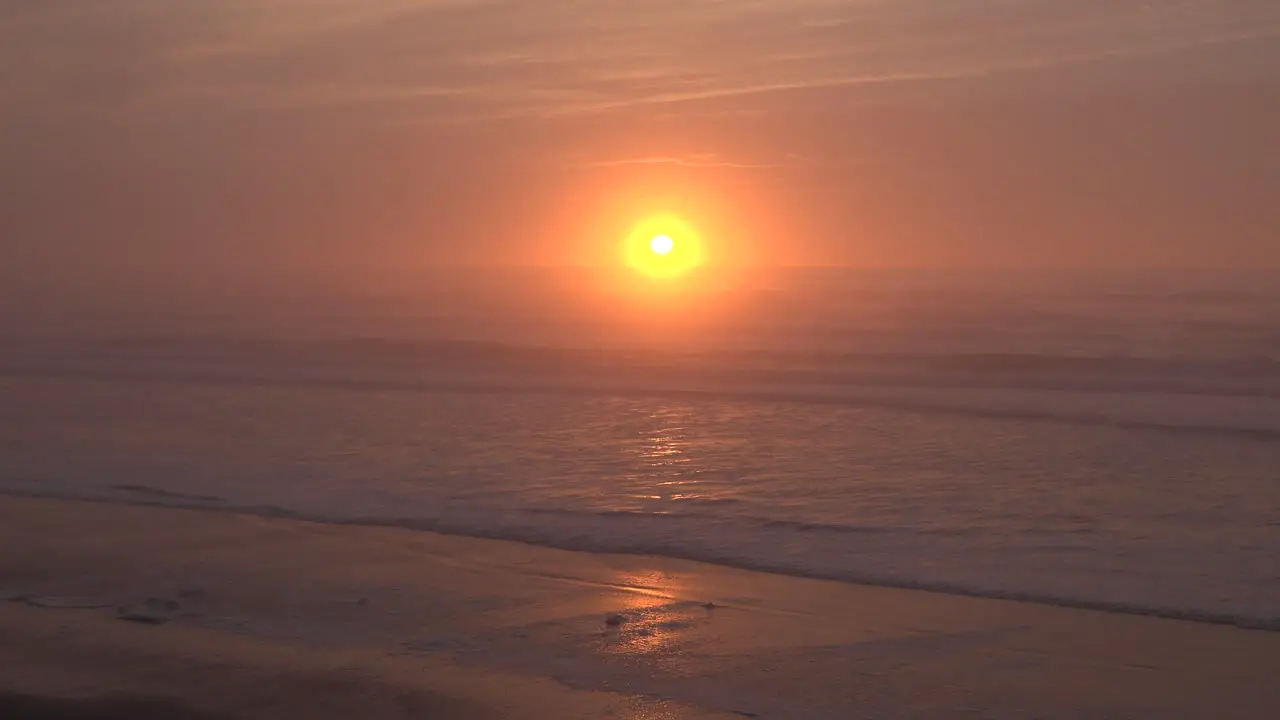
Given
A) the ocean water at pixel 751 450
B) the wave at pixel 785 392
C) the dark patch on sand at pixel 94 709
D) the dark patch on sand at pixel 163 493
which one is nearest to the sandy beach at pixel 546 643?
the dark patch on sand at pixel 94 709

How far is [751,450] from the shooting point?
14.3 m

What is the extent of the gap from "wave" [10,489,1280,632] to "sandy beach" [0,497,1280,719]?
0.18 metres

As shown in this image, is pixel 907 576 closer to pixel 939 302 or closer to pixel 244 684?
pixel 244 684

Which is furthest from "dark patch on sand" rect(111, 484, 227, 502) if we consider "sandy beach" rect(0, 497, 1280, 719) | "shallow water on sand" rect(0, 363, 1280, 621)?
"sandy beach" rect(0, 497, 1280, 719)

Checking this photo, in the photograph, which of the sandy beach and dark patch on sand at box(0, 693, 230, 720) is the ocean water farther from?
dark patch on sand at box(0, 693, 230, 720)

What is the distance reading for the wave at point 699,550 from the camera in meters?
7.89

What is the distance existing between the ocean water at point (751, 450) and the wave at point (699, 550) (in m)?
0.03

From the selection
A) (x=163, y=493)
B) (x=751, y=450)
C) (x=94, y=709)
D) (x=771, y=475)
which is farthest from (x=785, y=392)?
(x=94, y=709)

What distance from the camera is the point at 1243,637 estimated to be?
7.33 meters

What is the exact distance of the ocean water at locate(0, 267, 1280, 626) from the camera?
9.52m

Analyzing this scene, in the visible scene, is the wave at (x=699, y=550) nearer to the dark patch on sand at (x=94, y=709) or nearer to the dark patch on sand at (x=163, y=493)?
the dark patch on sand at (x=163, y=493)

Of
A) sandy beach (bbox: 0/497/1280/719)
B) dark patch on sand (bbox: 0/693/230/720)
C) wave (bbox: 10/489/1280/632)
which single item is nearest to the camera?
dark patch on sand (bbox: 0/693/230/720)

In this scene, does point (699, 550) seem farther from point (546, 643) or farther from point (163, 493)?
point (163, 493)

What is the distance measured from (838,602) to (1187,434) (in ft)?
33.8
